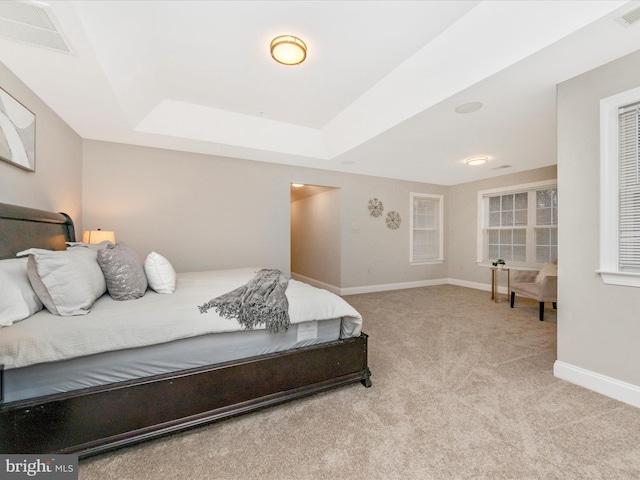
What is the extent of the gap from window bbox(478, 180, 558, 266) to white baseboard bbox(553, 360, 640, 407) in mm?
3443

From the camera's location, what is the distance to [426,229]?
20.5 ft

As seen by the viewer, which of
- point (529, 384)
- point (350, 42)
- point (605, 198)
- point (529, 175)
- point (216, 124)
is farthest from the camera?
point (529, 175)

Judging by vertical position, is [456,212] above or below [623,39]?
below

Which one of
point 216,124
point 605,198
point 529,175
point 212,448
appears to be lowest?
point 212,448

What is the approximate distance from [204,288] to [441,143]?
3451 mm

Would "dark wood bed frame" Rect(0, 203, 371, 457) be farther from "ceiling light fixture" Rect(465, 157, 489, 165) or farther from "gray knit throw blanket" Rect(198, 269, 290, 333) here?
"ceiling light fixture" Rect(465, 157, 489, 165)

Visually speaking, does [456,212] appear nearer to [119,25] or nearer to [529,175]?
[529,175]

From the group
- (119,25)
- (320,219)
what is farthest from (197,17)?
(320,219)

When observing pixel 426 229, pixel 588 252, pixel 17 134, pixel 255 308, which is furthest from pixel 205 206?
pixel 426 229

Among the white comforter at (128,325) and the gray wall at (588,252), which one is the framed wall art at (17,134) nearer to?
the white comforter at (128,325)

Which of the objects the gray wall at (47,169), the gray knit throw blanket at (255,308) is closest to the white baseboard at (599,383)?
the gray knit throw blanket at (255,308)

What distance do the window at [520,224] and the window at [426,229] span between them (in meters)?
0.87

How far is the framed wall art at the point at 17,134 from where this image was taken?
6.15 ft

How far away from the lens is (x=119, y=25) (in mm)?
1938
